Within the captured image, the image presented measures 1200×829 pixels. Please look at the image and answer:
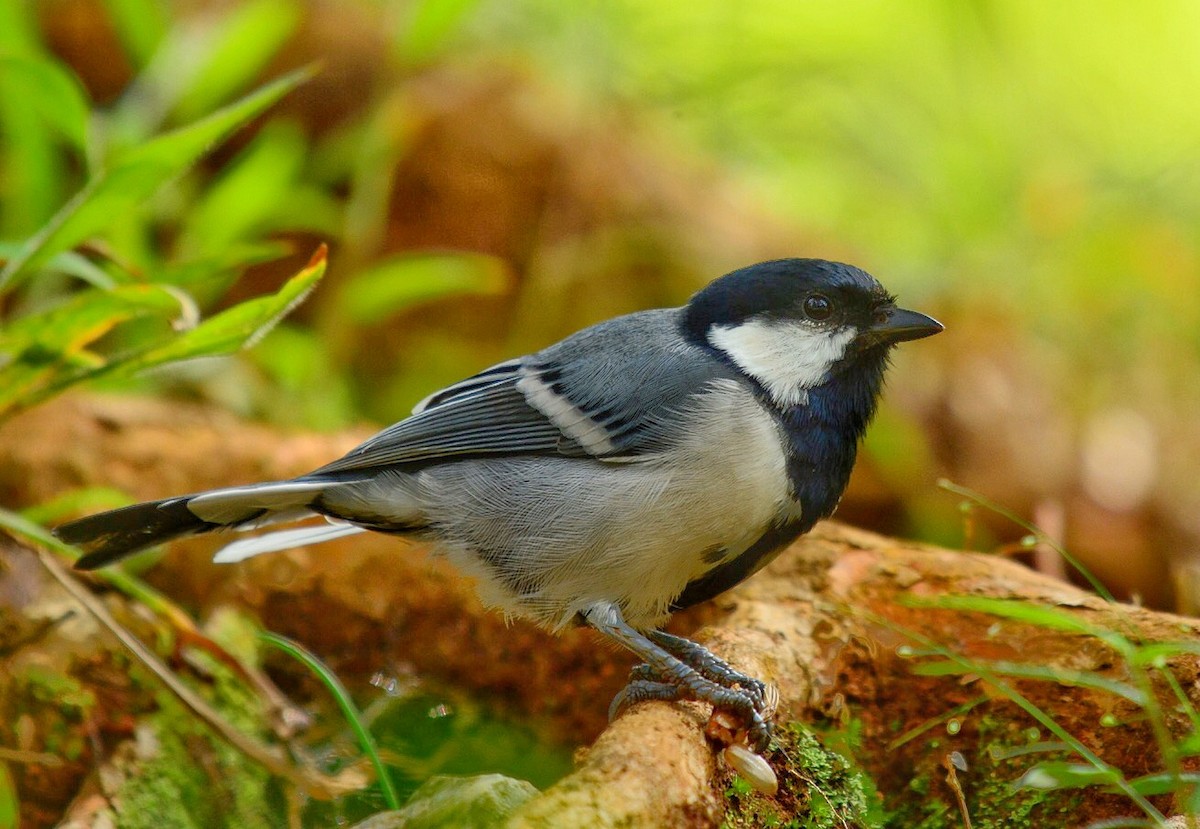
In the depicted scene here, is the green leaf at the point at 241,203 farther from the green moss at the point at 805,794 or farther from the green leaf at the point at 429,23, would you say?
the green moss at the point at 805,794

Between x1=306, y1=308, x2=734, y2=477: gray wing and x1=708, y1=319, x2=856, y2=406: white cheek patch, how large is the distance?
0.22 ft

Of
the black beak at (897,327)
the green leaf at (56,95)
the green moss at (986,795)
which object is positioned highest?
the green leaf at (56,95)

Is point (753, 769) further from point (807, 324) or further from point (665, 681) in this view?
point (807, 324)

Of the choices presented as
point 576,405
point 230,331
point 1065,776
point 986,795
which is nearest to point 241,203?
point 230,331

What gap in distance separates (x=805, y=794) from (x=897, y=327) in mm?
1110

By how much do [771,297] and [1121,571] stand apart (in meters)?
2.85

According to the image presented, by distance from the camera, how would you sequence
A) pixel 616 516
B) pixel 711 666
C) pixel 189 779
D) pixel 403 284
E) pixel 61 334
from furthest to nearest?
pixel 403 284 < pixel 61 334 < pixel 189 779 < pixel 616 516 < pixel 711 666

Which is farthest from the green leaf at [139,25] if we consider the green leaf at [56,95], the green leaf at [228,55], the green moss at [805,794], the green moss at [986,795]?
the green moss at [986,795]

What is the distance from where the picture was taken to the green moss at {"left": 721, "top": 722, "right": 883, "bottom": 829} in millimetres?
1862

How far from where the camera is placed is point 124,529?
96.7 inches

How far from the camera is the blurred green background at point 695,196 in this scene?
14.4 feet

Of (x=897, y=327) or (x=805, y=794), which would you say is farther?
(x=897, y=327)

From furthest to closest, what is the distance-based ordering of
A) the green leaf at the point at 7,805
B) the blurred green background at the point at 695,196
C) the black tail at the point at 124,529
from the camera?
the blurred green background at the point at 695,196 → the black tail at the point at 124,529 → the green leaf at the point at 7,805

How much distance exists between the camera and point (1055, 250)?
6008 millimetres
